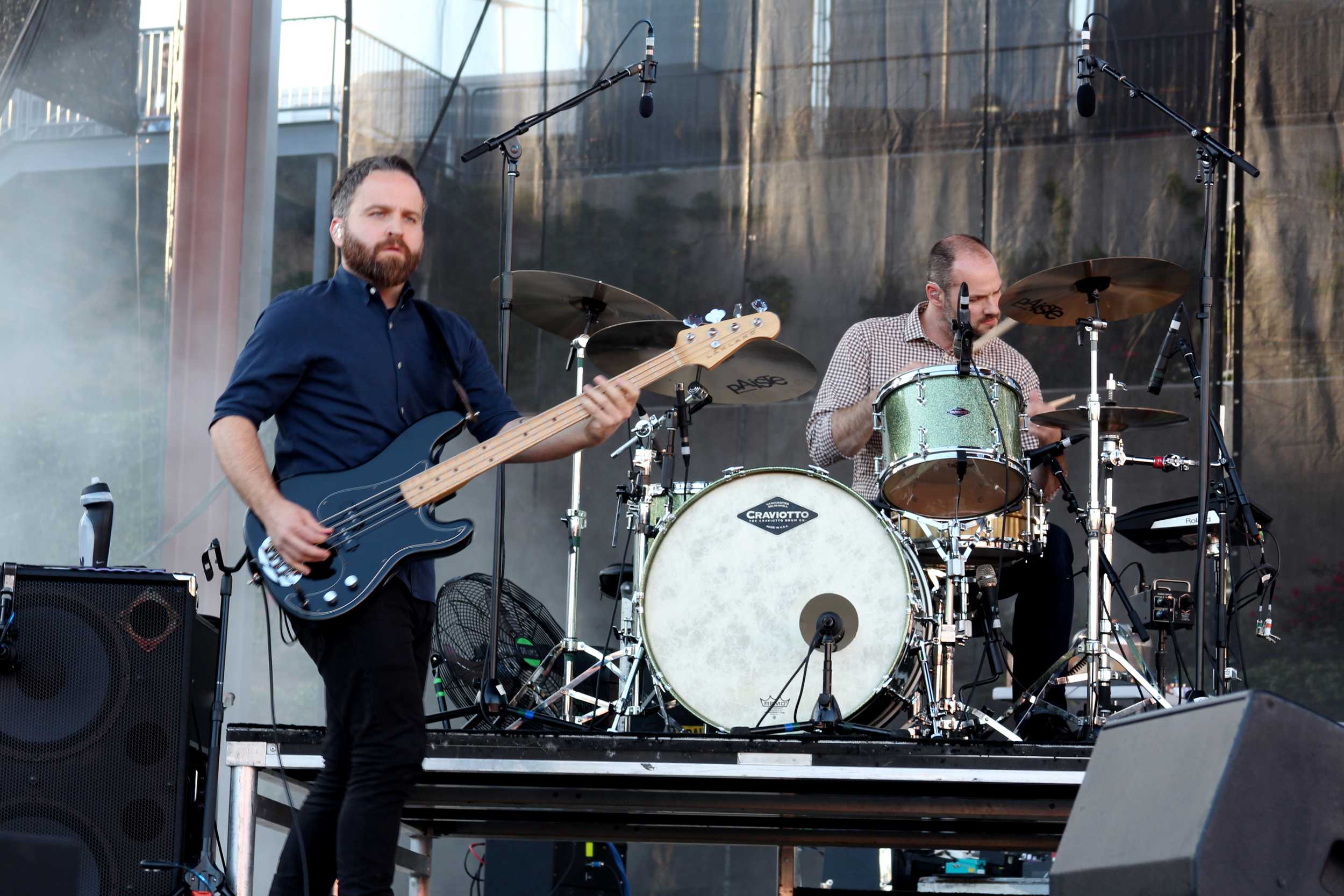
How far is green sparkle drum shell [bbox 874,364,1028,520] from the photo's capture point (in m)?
4.03

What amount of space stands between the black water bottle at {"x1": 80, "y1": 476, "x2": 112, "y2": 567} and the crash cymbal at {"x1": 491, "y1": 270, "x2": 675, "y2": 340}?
1.77m

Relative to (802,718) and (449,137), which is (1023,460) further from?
(449,137)

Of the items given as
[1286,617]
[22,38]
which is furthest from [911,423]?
[22,38]

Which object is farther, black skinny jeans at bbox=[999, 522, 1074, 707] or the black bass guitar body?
black skinny jeans at bbox=[999, 522, 1074, 707]

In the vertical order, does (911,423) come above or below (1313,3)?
below

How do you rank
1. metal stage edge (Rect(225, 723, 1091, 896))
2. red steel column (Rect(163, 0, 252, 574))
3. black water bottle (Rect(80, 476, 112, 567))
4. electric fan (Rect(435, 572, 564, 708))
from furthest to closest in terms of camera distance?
1. red steel column (Rect(163, 0, 252, 574))
2. electric fan (Rect(435, 572, 564, 708))
3. black water bottle (Rect(80, 476, 112, 567))
4. metal stage edge (Rect(225, 723, 1091, 896))

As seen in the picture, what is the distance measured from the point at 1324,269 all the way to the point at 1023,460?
3.28 meters

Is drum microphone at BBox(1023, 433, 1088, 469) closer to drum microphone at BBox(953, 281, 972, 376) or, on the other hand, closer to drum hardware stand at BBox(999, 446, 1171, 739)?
drum hardware stand at BBox(999, 446, 1171, 739)

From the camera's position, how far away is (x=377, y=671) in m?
2.64

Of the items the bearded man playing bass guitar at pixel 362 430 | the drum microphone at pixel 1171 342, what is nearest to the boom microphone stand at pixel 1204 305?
the drum microphone at pixel 1171 342

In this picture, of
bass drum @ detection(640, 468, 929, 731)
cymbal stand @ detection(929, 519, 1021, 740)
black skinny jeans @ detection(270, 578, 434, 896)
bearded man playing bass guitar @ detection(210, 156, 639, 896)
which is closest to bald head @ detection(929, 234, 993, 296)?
cymbal stand @ detection(929, 519, 1021, 740)

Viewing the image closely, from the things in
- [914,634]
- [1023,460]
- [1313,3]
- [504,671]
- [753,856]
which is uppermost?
[1313,3]

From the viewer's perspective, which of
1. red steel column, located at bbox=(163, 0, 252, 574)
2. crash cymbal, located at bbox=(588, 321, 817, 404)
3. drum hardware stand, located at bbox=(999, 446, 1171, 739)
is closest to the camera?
drum hardware stand, located at bbox=(999, 446, 1171, 739)

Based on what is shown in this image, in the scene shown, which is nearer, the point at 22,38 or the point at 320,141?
the point at 22,38
